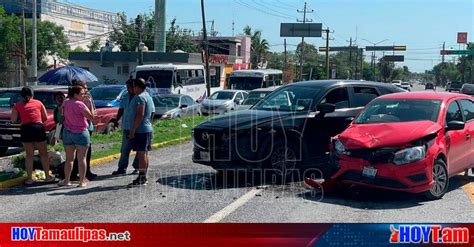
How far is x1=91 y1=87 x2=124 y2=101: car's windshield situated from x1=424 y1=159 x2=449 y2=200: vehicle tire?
13.3 metres

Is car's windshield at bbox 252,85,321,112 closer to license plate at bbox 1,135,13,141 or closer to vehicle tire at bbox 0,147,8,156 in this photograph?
license plate at bbox 1,135,13,141

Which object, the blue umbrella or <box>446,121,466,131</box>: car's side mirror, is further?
the blue umbrella

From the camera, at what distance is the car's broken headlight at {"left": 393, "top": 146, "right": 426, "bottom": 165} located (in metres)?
7.90

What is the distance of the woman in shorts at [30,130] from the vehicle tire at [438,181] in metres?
5.96

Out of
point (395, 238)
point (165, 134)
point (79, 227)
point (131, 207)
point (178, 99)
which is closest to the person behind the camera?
point (395, 238)

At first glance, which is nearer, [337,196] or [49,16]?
[337,196]

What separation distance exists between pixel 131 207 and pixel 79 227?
97.4 inches

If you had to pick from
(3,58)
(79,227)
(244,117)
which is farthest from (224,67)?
(79,227)

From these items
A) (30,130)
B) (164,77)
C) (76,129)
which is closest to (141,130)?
(76,129)

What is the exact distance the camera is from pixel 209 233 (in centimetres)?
525

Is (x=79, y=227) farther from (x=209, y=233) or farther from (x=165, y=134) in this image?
(x=165, y=134)

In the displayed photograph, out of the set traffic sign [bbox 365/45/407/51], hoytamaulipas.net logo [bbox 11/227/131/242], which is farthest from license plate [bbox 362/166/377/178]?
traffic sign [bbox 365/45/407/51]

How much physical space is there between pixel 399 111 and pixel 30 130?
19.5 ft

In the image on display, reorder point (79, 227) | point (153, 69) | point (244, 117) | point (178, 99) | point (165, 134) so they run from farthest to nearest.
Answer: point (153, 69)
point (178, 99)
point (165, 134)
point (244, 117)
point (79, 227)
